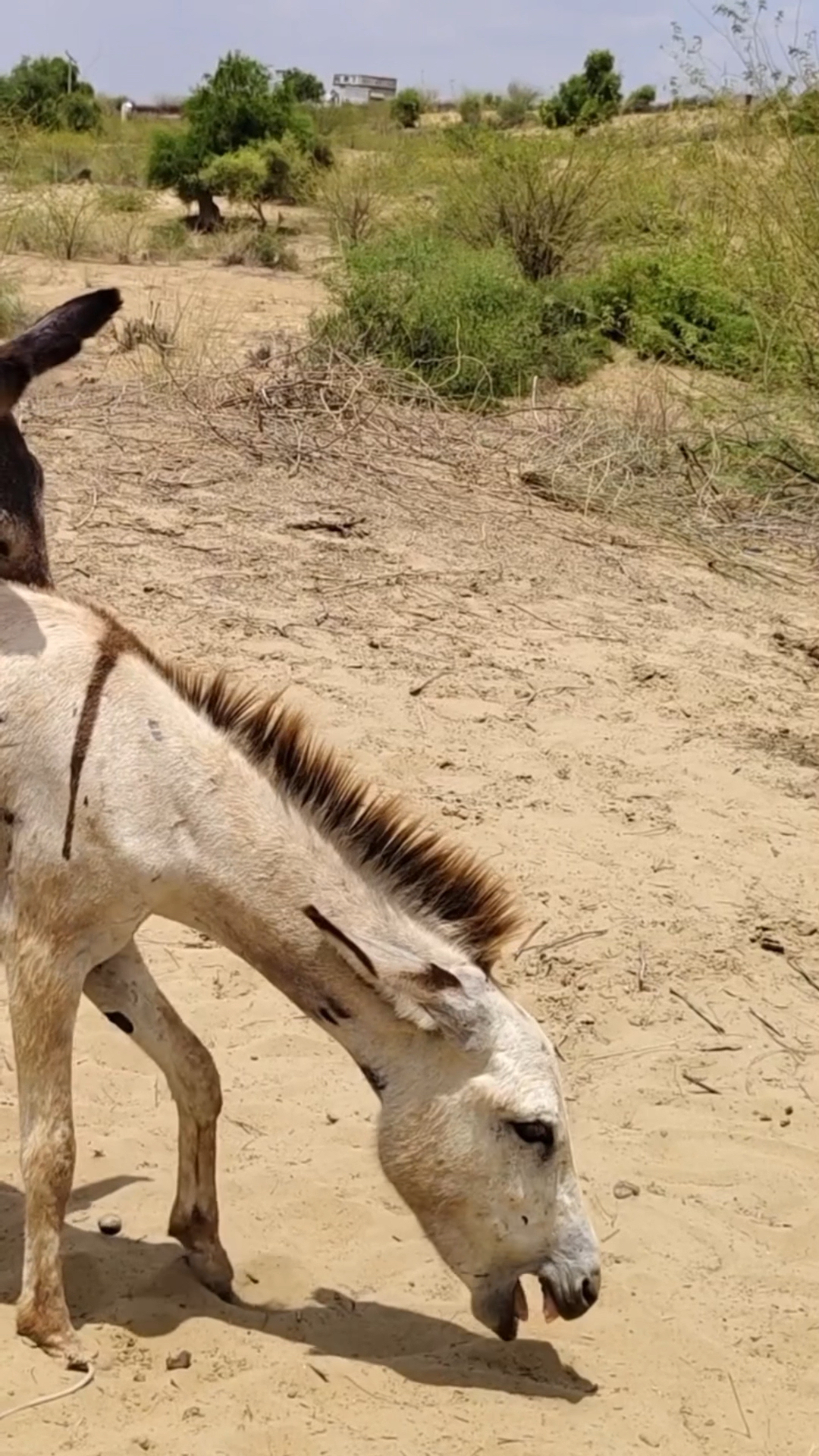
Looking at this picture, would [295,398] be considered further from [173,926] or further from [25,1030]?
[25,1030]

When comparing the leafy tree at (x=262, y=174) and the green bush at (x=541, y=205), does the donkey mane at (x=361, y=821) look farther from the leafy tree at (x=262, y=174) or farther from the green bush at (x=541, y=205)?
the leafy tree at (x=262, y=174)

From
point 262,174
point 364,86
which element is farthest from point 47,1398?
point 364,86

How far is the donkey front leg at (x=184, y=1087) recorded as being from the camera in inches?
166

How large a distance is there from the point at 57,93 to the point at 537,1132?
137 feet

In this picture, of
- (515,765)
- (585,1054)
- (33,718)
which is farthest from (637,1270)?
(515,765)

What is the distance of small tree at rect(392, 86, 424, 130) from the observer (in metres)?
45.5

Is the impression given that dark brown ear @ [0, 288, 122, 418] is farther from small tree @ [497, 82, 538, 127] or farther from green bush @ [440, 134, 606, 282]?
small tree @ [497, 82, 538, 127]

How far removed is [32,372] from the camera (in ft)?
17.4

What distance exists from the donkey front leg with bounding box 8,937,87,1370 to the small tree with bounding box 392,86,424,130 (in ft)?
140

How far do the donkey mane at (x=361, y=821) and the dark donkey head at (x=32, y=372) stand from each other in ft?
3.98

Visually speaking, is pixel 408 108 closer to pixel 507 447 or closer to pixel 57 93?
pixel 57 93

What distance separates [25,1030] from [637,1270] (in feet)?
6.13

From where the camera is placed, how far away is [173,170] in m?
26.2

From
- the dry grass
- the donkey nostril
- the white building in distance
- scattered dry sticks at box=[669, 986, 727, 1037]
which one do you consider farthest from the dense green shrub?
the white building in distance
